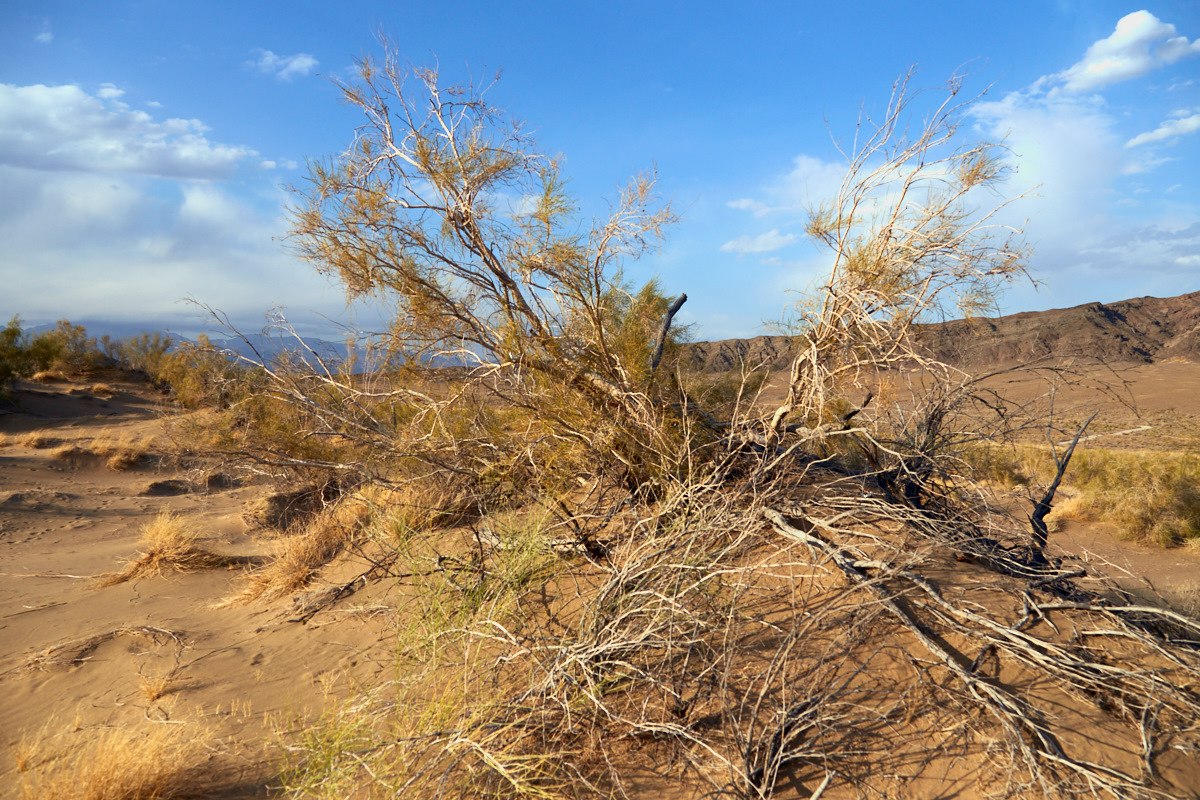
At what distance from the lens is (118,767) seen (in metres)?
3.05

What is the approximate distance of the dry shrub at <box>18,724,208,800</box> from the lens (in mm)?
2955

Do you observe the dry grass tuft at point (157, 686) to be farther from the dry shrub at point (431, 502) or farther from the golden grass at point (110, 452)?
the golden grass at point (110, 452)

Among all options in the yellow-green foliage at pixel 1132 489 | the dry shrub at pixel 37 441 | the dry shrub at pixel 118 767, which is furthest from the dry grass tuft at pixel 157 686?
the dry shrub at pixel 37 441

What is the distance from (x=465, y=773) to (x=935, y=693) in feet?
8.63

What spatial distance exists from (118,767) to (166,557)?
5.34 metres

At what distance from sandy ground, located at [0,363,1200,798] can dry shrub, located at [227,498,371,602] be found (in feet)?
0.84

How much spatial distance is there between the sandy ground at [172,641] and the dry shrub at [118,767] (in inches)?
3.9

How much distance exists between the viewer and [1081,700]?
3.31 meters

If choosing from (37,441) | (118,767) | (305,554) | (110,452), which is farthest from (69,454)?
(118,767)

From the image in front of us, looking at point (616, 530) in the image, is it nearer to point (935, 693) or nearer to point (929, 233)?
point (935, 693)

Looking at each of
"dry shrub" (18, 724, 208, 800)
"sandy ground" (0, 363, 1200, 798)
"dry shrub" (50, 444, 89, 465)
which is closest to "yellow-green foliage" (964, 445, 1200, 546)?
"sandy ground" (0, 363, 1200, 798)

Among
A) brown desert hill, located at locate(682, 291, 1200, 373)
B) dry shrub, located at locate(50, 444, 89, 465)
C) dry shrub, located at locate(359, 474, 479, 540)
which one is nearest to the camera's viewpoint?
dry shrub, located at locate(359, 474, 479, 540)

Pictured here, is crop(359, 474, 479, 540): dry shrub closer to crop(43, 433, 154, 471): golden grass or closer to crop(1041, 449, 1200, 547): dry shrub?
crop(1041, 449, 1200, 547): dry shrub

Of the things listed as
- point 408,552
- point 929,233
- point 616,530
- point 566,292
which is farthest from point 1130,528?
point 408,552
